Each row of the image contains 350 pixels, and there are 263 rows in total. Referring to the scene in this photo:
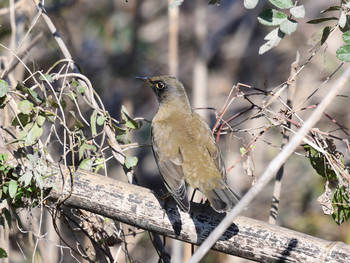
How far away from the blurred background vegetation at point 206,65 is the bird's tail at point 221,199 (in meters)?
2.72

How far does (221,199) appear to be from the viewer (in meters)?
3.18

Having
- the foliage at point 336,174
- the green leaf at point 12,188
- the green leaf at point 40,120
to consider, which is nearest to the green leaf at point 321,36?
the foliage at point 336,174

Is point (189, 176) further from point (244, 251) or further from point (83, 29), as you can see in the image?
point (83, 29)

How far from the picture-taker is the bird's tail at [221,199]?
302 centimetres

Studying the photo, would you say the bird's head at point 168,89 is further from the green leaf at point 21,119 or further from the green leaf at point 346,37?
the green leaf at point 346,37

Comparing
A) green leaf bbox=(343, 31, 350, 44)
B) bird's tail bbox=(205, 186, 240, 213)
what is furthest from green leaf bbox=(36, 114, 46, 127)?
green leaf bbox=(343, 31, 350, 44)

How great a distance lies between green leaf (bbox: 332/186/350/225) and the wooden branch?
467 millimetres

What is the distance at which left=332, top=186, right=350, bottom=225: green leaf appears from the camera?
315cm

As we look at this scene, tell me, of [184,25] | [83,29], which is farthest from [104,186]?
[184,25]

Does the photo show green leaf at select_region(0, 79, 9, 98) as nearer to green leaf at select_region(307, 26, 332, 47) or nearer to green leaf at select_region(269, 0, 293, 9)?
green leaf at select_region(269, 0, 293, 9)

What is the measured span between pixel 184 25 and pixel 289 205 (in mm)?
3385

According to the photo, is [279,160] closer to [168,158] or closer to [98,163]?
[98,163]

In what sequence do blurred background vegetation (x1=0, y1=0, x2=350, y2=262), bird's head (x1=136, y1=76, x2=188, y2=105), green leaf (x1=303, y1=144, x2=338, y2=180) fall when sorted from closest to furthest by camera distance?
green leaf (x1=303, y1=144, x2=338, y2=180) < bird's head (x1=136, y1=76, x2=188, y2=105) < blurred background vegetation (x1=0, y1=0, x2=350, y2=262)

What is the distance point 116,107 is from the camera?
7.39 meters
